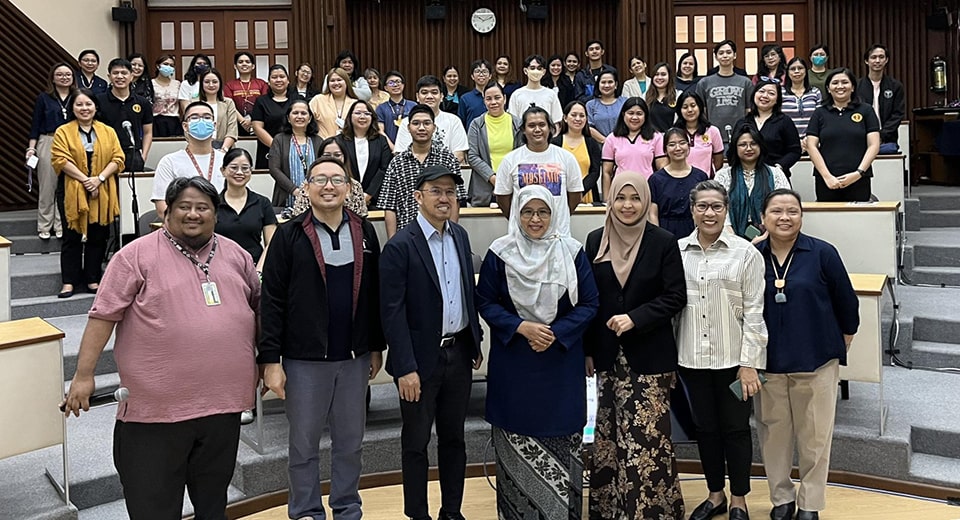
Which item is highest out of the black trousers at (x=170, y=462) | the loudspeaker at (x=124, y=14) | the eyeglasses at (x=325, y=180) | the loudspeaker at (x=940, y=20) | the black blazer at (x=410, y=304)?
the loudspeaker at (x=124, y=14)

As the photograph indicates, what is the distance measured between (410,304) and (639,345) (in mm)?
927

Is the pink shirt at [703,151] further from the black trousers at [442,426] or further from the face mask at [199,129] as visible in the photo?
the face mask at [199,129]

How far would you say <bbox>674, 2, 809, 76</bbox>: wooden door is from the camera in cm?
1111

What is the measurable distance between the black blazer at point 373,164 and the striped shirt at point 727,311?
2.63 meters

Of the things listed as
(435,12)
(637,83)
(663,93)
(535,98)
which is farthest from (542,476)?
(435,12)

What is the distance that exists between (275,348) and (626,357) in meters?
1.38

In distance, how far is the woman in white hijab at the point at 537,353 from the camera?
3.49m

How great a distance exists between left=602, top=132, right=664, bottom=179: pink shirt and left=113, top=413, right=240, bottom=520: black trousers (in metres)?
3.37

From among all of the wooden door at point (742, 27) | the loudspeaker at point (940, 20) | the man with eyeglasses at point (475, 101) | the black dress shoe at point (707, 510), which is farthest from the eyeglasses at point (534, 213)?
the loudspeaker at point (940, 20)

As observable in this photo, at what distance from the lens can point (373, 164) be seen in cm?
577

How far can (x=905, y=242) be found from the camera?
7012 millimetres

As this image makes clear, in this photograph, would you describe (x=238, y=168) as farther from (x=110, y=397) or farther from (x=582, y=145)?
(x=582, y=145)

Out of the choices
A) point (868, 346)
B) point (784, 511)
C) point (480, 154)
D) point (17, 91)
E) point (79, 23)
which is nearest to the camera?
point (784, 511)

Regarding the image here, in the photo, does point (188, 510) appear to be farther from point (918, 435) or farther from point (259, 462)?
point (918, 435)
